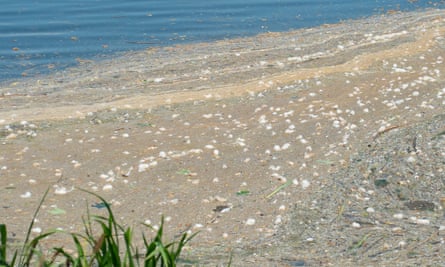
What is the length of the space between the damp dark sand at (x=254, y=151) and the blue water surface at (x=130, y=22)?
3.06ft

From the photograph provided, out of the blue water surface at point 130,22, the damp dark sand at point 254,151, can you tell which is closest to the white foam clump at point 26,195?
the damp dark sand at point 254,151

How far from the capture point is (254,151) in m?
6.89

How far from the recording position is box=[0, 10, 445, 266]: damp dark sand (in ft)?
17.6

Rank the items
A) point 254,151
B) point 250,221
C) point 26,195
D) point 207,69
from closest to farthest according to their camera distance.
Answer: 1. point 250,221
2. point 26,195
3. point 254,151
4. point 207,69

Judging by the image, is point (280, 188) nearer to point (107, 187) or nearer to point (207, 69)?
point (107, 187)

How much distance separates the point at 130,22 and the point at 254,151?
629 centimetres

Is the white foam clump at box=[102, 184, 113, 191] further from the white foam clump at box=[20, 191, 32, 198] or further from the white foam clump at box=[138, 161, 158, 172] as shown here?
the white foam clump at box=[20, 191, 32, 198]

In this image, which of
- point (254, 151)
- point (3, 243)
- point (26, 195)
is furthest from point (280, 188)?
point (3, 243)

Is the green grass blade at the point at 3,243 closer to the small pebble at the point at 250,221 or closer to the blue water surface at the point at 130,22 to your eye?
the small pebble at the point at 250,221

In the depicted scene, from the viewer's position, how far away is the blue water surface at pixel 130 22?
1127 cm

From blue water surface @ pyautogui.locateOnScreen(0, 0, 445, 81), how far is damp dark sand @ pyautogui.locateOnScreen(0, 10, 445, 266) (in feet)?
3.06

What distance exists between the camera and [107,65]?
1080 cm

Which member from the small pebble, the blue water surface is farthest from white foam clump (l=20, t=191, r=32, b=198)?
the blue water surface

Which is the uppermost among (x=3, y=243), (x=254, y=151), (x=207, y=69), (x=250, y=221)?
(x=3, y=243)
